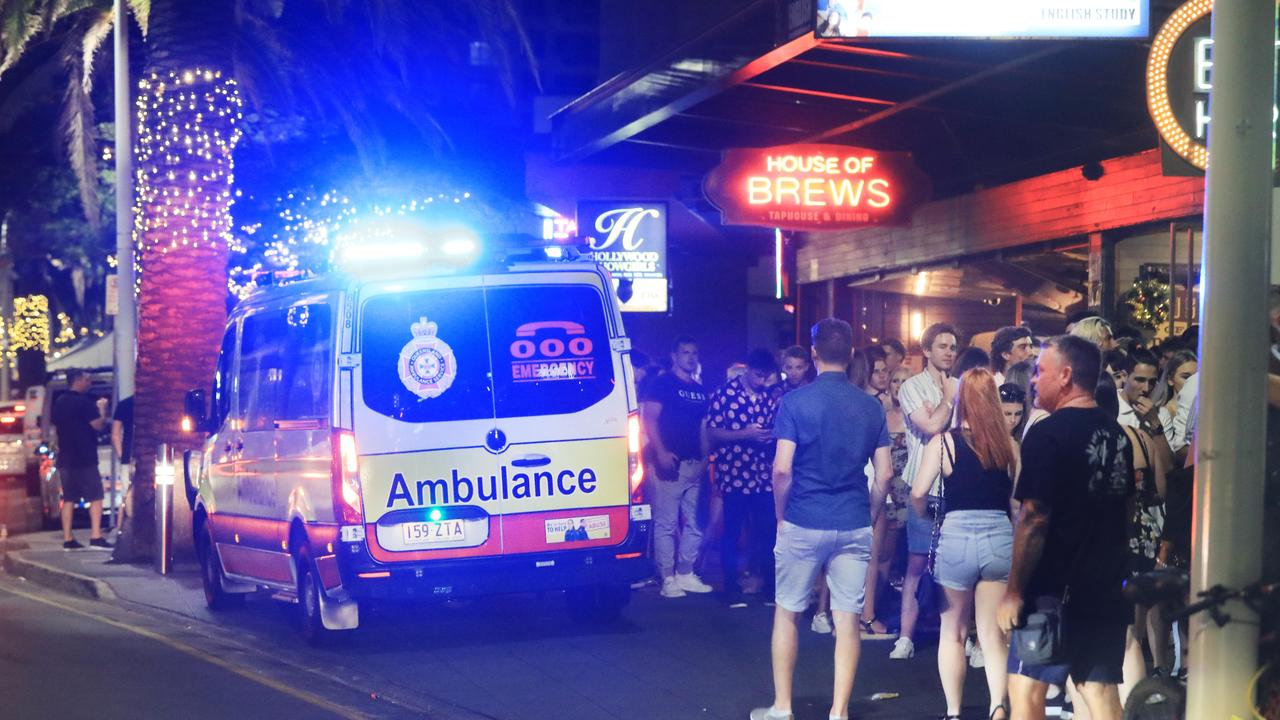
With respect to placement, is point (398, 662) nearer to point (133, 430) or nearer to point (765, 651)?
point (765, 651)

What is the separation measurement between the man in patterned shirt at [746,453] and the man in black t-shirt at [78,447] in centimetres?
870

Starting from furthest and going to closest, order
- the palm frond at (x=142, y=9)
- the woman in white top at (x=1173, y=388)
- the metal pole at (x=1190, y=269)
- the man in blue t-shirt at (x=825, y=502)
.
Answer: the palm frond at (x=142, y=9), the metal pole at (x=1190, y=269), the woman in white top at (x=1173, y=388), the man in blue t-shirt at (x=825, y=502)

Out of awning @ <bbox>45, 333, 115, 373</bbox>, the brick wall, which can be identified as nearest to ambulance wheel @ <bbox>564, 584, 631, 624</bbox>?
the brick wall

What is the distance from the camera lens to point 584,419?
34.9 ft

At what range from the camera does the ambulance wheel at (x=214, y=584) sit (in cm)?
1296

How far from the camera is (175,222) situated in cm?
1622

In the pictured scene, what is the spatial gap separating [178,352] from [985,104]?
8.09 metres

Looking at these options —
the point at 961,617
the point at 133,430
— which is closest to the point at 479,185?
the point at 133,430

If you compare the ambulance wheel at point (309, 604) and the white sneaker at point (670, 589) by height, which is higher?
the ambulance wheel at point (309, 604)

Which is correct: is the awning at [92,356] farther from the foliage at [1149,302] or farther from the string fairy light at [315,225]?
the foliage at [1149,302]

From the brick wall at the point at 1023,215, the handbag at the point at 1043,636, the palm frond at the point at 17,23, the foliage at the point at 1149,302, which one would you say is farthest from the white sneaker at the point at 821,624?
the palm frond at the point at 17,23

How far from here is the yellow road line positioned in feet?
29.0

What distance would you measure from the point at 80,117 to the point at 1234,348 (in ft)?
57.5

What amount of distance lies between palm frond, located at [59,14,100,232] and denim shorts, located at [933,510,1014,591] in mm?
14418
